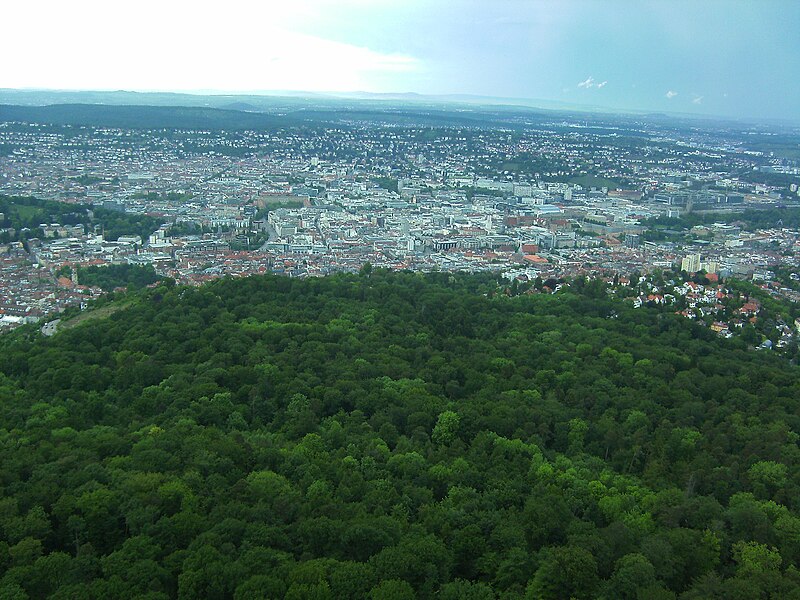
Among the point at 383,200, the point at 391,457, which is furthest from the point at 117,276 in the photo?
the point at 383,200

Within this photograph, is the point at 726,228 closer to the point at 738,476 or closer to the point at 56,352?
the point at 738,476

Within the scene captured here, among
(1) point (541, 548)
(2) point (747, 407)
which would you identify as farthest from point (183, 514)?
(2) point (747, 407)

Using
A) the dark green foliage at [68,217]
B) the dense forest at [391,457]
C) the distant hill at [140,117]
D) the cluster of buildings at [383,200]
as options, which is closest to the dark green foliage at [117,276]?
the cluster of buildings at [383,200]

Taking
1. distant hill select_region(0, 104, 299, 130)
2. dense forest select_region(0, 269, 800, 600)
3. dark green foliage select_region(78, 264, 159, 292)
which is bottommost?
dark green foliage select_region(78, 264, 159, 292)

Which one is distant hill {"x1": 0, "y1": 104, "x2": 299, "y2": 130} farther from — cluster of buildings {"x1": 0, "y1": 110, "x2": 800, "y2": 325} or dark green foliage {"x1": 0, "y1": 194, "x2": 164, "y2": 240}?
dark green foliage {"x1": 0, "y1": 194, "x2": 164, "y2": 240}

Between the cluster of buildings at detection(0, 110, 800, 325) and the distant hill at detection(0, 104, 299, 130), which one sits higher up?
the distant hill at detection(0, 104, 299, 130)

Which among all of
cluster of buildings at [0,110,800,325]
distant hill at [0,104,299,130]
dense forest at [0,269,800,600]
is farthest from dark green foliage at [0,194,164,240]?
distant hill at [0,104,299,130]

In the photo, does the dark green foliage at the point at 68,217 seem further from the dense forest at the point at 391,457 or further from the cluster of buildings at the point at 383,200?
the dense forest at the point at 391,457

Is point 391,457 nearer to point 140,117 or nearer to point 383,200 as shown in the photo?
point 383,200

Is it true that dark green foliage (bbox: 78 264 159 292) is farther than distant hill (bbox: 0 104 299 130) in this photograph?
No

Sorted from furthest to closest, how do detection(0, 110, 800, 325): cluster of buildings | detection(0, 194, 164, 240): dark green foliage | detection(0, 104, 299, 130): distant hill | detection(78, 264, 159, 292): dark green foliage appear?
detection(0, 104, 299, 130): distant hill
detection(0, 194, 164, 240): dark green foliage
detection(0, 110, 800, 325): cluster of buildings
detection(78, 264, 159, 292): dark green foliage
